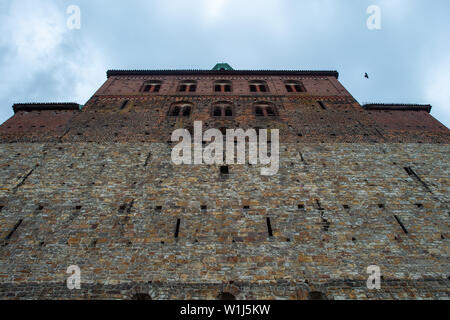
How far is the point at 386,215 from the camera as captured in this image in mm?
7531

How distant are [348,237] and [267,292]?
2496 mm

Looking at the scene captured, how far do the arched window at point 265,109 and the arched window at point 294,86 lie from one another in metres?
2.64

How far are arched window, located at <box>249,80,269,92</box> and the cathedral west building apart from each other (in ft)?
9.13

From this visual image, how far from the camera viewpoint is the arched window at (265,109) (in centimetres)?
1221

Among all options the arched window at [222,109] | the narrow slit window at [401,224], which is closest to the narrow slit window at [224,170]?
the arched window at [222,109]

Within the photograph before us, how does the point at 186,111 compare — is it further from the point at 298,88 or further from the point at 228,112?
the point at 298,88

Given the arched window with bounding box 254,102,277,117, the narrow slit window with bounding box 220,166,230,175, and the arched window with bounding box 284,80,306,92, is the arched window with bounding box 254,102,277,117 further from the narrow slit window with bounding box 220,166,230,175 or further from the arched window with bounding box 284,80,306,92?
the narrow slit window with bounding box 220,166,230,175

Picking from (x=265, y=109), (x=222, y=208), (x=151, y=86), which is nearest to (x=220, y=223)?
(x=222, y=208)

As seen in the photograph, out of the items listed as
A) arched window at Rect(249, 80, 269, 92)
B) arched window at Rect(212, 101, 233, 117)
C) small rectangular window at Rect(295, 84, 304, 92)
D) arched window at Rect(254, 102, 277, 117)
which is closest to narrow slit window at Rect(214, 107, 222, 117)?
arched window at Rect(212, 101, 233, 117)

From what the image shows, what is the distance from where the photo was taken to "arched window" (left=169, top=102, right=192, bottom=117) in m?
12.2

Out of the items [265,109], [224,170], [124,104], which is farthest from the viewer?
[124,104]

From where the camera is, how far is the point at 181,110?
12.6 m

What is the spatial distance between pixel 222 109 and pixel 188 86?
11.2ft
